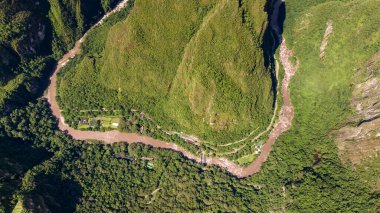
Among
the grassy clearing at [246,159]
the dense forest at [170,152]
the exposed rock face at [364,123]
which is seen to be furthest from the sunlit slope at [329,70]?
the grassy clearing at [246,159]

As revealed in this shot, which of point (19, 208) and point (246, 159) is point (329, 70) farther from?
point (19, 208)

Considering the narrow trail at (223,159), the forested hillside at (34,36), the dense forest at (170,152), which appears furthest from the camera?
the narrow trail at (223,159)

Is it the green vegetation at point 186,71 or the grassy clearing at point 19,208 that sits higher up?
the green vegetation at point 186,71

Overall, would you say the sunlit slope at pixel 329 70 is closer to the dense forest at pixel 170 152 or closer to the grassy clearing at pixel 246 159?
the dense forest at pixel 170 152

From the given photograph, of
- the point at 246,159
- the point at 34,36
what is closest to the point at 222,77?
the point at 246,159

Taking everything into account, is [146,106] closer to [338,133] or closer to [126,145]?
[126,145]

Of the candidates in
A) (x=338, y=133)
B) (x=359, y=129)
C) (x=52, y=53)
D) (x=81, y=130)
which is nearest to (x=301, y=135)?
(x=338, y=133)

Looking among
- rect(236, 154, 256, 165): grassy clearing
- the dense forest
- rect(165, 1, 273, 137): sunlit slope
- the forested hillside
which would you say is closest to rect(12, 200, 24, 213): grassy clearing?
the dense forest
